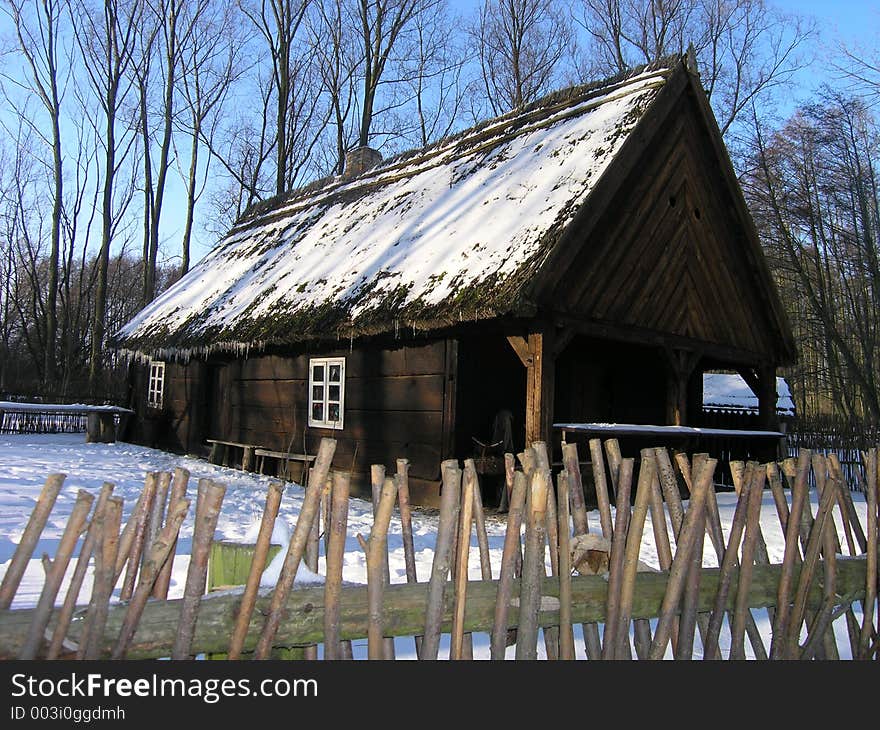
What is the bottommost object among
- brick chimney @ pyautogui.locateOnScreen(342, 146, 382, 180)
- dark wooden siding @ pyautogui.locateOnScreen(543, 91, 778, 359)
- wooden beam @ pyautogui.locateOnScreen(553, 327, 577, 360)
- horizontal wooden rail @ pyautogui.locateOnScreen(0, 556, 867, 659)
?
horizontal wooden rail @ pyautogui.locateOnScreen(0, 556, 867, 659)

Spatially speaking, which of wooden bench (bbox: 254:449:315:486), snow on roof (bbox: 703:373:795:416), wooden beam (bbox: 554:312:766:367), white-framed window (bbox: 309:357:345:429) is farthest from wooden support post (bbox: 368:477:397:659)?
snow on roof (bbox: 703:373:795:416)

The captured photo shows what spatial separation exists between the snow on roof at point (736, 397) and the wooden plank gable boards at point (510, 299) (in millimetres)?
8484

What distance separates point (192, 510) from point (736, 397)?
19.2 m

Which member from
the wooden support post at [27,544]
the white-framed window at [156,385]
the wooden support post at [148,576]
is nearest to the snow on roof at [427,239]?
the white-framed window at [156,385]

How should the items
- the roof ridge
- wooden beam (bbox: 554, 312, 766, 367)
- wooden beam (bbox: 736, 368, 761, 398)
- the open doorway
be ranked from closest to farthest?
wooden beam (bbox: 554, 312, 766, 367) → the open doorway → the roof ridge → wooden beam (bbox: 736, 368, 761, 398)

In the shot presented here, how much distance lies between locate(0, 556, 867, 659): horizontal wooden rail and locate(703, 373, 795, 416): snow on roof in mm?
20123

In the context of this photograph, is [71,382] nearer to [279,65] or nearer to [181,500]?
[279,65]

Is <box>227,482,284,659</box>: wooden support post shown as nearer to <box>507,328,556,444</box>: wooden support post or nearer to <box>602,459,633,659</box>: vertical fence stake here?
<box>602,459,633,659</box>: vertical fence stake

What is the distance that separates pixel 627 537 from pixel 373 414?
763 centimetres

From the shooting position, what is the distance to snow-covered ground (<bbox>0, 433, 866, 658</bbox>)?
4.80m

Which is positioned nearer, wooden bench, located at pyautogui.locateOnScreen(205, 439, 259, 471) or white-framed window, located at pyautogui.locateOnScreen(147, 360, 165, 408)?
wooden bench, located at pyautogui.locateOnScreen(205, 439, 259, 471)

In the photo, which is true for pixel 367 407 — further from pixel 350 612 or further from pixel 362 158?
pixel 362 158

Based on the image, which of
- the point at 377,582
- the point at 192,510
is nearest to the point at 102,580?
the point at 377,582
